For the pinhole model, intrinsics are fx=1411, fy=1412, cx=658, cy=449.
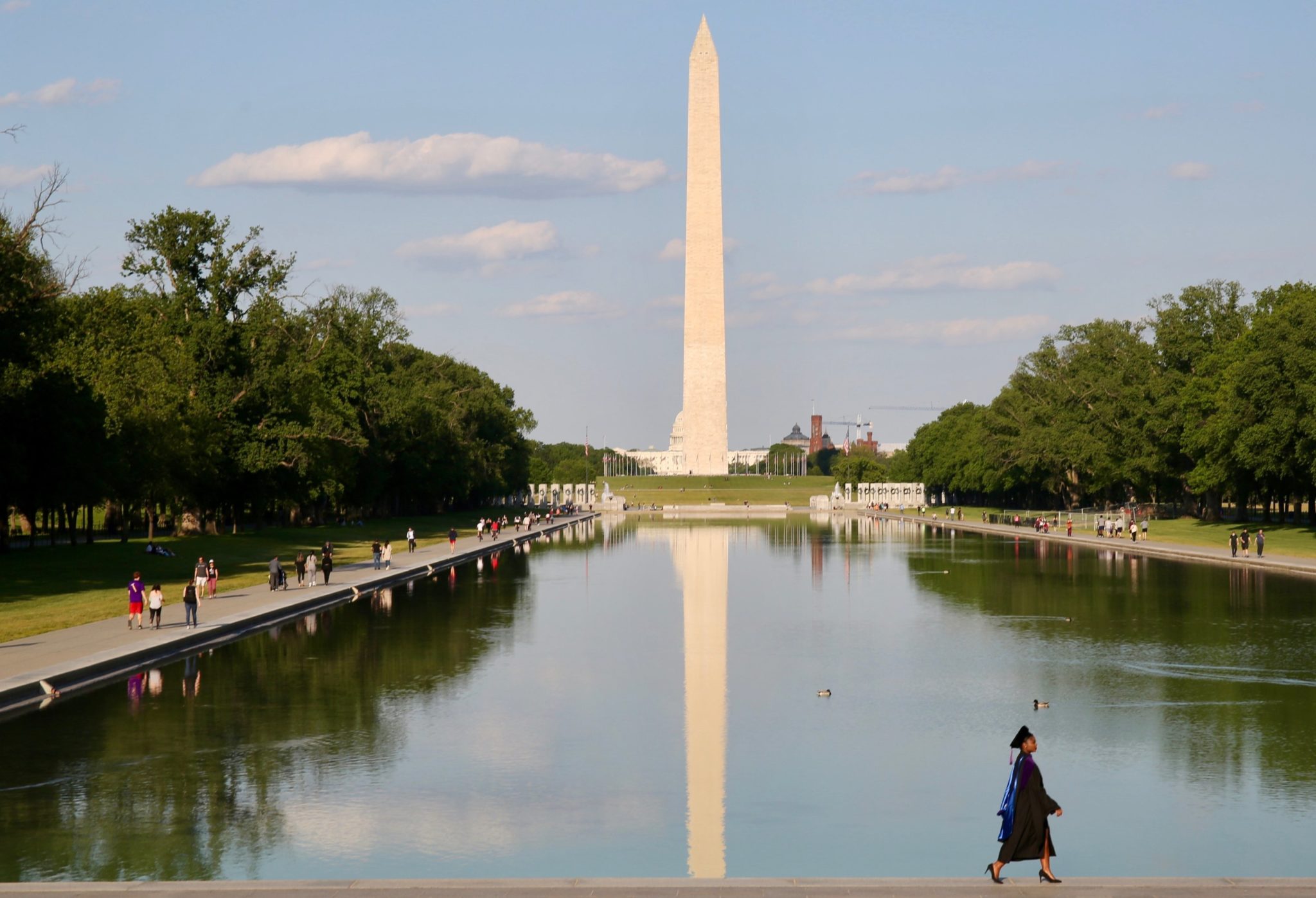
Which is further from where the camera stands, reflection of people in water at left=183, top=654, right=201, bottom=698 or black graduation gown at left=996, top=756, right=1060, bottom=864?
reflection of people in water at left=183, top=654, right=201, bottom=698

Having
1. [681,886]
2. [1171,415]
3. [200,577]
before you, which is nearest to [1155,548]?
[1171,415]

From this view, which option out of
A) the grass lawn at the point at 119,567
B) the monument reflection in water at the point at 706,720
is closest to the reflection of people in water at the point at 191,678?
the grass lawn at the point at 119,567

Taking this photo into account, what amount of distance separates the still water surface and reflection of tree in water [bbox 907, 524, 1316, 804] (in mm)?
110

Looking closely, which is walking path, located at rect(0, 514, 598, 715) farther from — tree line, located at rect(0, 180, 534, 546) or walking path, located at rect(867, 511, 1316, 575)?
walking path, located at rect(867, 511, 1316, 575)

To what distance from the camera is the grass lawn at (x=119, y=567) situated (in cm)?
3133

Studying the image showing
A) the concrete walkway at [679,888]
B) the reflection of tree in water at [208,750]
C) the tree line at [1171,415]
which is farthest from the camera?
the tree line at [1171,415]

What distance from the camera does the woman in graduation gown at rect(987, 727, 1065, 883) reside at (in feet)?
33.5

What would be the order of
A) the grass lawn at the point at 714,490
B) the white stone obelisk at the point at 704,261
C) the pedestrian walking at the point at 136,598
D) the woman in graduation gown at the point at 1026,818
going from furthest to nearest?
the grass lawn at the point at 714,490 < the white stone obelisk at the point at 704,261 < the pedestrian walking at the point at 136,598 < the woman in graduation gown at the point at 1026,818

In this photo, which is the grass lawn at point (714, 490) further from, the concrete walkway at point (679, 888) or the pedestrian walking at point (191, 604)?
the concrete walkway at point (679, 888)

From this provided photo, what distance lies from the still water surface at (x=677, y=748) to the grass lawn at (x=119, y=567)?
590 centimetres

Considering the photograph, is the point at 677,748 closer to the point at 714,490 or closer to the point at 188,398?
the point at 188,398

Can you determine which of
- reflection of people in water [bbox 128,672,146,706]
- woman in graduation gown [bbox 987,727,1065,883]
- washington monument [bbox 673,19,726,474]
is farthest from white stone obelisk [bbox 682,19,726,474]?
woman in graduation gown [bbox 987,727,1065,883]

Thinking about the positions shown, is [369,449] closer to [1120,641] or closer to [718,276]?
[718,276]

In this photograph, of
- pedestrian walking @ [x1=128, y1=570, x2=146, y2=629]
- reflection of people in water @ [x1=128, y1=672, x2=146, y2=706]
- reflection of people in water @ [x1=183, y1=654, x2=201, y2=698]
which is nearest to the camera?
reflection of people in water @ [x1=128, y1=672, x2=146, y2=706]
